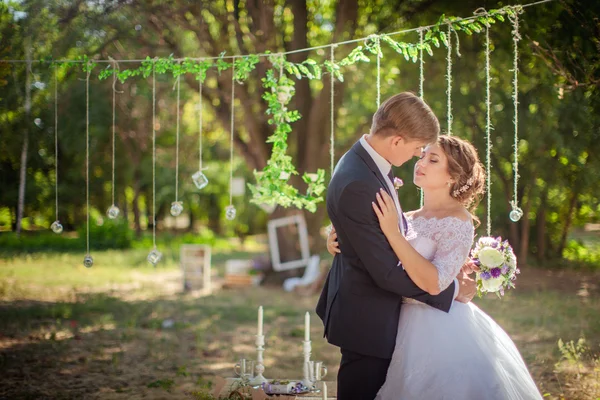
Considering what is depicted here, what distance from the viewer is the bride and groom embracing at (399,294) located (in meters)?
2.76

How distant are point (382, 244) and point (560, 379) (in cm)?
382

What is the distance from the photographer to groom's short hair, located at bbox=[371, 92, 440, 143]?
2.78 meters

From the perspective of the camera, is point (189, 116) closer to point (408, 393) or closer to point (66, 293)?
point (66, 293)

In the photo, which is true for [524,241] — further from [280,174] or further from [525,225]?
[280,174]

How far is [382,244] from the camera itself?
2.73 m

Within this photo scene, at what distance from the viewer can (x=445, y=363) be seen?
2.92 m

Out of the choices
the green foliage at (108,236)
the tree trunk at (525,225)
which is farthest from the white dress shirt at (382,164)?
the green foliage at (108,236)

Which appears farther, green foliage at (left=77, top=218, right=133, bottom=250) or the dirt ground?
green foliage at (left=77, top=218, right=133, bottom=250)

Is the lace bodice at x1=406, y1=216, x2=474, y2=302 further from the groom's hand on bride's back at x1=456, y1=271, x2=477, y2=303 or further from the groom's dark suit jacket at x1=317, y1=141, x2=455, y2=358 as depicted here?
the groom's hand on bride's back at x1=456, y1=271, x2=477, y2=303

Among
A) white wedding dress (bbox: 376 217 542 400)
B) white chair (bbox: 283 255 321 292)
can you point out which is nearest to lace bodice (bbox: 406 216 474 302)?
white wedding dress (bbox: 376 217 542 400)

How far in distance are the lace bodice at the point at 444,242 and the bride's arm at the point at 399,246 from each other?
11 centimetres

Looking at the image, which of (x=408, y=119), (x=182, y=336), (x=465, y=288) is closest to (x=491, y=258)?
(x=465, y=288)

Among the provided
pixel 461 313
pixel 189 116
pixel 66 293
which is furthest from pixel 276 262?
pixel 189 116

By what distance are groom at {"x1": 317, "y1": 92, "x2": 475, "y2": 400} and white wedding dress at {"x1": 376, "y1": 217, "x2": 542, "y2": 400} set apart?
66 millimetres
